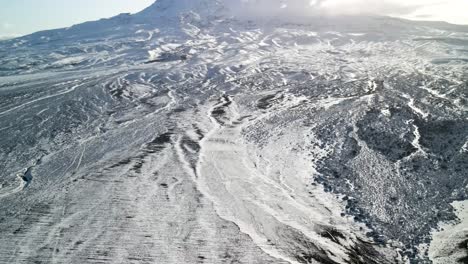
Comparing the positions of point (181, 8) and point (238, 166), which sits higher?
point (181, 8)

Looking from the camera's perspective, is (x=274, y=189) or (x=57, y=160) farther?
(x=57, y=160)

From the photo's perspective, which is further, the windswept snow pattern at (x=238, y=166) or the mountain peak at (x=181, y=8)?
the mountain peak at (x=181, y=8)

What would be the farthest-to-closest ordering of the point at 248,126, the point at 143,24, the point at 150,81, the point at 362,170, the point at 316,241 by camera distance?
the point at 143,24 → the point at 150,81 → the point at 248,126 → the point at 362,170 → the point at 316,241

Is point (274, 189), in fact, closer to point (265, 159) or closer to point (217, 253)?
point (265, 159)

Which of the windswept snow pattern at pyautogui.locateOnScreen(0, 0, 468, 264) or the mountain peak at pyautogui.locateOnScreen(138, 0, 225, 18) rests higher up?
the mountain peak at pyautogui.locateOnScreen(138, 0, 225, 18)

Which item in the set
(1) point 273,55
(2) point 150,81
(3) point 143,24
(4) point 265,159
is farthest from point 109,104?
(3) point 143,24

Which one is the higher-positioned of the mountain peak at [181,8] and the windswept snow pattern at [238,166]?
the mountain peak at [181,8]

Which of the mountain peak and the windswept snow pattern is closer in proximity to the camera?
the windswept snow pattern

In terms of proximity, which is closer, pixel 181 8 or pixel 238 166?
pixel 238 166
